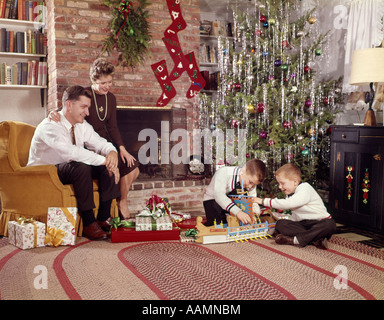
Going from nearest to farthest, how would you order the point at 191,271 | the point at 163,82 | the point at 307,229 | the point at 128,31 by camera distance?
1. the point at 191,271
2. the point at 307,229
3. the point at 128,31
4. the point at 163,82

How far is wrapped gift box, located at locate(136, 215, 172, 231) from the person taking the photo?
9.00ft

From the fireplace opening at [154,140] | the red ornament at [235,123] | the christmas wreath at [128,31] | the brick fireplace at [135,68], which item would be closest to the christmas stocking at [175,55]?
the brick fireplace at [135,68]

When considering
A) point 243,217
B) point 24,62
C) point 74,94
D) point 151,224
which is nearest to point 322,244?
point 243,217

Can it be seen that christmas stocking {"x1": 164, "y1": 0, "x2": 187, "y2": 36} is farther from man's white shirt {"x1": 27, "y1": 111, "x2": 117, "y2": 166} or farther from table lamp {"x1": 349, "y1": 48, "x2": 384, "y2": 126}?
table lamp {"x1": 349, "y1": 48, "x2": 384, "y2": 126}

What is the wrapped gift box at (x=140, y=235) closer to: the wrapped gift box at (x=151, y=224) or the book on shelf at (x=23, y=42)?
the wrapped gift box at (x=151, y=224)

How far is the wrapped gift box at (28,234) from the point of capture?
8.30ft

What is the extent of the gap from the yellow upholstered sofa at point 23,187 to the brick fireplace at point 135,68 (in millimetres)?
1044

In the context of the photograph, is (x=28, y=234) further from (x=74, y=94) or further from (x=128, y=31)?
(x=128, y=31)

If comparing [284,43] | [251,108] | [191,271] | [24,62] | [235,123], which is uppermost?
[284,43]

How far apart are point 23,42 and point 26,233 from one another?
2651 millimetres

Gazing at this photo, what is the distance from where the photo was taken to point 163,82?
4.19m

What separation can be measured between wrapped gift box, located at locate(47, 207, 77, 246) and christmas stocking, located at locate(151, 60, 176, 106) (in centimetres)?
190
